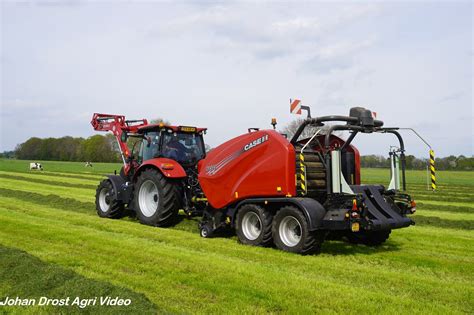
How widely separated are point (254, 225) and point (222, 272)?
2696mm

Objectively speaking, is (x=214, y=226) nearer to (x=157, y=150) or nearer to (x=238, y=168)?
(x=238, y=168)

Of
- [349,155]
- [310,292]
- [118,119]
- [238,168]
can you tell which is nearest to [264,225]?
[238,168]

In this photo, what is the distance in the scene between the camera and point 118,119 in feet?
46.2

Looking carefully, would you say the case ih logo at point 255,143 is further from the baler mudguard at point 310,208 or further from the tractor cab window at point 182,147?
the tractor cab window at point 182,147

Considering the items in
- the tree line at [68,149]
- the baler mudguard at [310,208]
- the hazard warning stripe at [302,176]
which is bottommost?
the baler mudguard at [310,208]

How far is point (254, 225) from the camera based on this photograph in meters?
8.89

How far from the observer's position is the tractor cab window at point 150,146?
11.5 m

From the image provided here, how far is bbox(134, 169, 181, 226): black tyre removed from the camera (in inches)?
417

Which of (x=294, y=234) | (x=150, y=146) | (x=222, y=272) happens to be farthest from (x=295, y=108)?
(x=150, y=146)

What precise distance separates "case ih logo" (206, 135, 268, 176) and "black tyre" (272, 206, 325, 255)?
4.50ft

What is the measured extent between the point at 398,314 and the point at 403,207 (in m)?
4.38

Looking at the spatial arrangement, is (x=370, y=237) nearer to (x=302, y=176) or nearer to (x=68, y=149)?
(x=302, y=176)

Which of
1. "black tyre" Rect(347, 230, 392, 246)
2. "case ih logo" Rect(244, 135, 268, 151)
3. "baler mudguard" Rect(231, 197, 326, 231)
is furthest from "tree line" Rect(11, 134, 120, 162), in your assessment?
"baler mudguard" Rect(231, 197, 326, 231)

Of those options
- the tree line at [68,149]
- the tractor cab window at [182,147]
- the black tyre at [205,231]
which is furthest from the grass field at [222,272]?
the tree line at [68,149]
